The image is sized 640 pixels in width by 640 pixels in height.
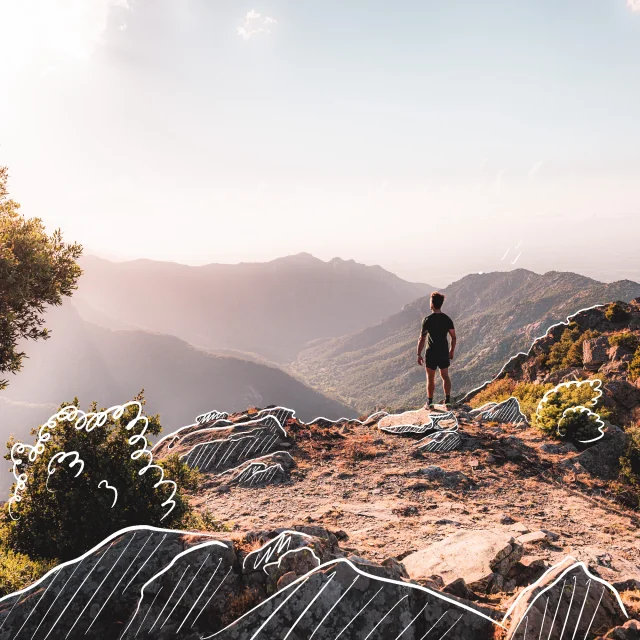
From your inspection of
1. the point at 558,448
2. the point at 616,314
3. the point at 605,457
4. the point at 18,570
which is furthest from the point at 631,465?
the point at 616,314

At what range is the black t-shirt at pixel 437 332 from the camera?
504 inches

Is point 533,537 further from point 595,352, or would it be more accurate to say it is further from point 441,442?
point 595,352

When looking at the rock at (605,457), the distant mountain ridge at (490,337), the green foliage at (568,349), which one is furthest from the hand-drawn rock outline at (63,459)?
the distant mountain ridge at (490,337)

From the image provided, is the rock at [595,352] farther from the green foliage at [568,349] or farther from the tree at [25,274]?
the tree at [25,274]

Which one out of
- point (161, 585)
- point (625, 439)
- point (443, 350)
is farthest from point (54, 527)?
point (625, 439)

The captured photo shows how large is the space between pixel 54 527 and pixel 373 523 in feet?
16.8

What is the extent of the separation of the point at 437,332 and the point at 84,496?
10.1 meters

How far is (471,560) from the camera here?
5594mm

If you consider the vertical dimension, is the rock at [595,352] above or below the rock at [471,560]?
below

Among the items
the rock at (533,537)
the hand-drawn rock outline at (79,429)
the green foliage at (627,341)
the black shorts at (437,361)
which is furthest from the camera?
the green foliage at (627,341)

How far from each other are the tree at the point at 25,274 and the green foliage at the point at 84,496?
4533 millimetres

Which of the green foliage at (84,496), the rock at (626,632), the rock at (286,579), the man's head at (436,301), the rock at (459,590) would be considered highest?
the man's head at (436,301)

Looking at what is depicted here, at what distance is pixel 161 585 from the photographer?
4344 millimetres

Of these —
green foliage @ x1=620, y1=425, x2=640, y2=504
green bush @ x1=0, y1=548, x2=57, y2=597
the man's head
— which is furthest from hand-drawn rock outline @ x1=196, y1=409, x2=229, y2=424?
green foliage @ x1=620, y1=425, x2=640, y2=504
